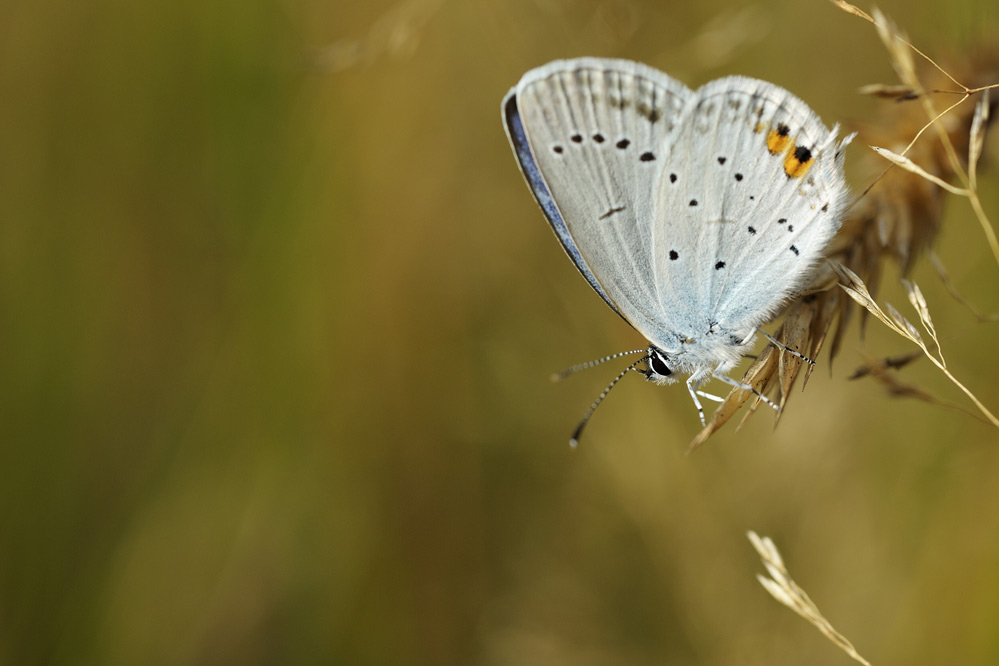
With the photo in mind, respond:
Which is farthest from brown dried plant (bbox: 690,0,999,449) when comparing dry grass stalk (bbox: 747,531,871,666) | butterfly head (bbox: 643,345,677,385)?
butterfly head (bbox: 643,345,677,385)

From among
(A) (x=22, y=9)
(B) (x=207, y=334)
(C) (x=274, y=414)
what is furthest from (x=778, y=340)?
(A) (x=22, y=9)

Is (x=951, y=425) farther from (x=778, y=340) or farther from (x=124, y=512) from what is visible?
(x=124, y=512)

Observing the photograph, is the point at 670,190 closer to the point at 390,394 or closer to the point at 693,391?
the point at 693,391

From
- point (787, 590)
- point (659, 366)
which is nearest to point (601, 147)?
point (659, 366)

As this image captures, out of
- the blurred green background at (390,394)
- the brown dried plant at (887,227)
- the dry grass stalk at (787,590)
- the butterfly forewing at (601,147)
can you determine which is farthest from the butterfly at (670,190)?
the dry grass stalk at (787,590)

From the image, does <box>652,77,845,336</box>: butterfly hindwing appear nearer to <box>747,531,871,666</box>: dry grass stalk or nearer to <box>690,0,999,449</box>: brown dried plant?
<box>690,0,999,449</box>: brown dried plant

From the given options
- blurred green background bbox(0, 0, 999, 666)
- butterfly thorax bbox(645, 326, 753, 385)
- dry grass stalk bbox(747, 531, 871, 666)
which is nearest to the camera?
dry grass stalk bbox(747, 531, 871, 666)

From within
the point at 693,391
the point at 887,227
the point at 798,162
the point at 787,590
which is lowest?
the point at 693,391
